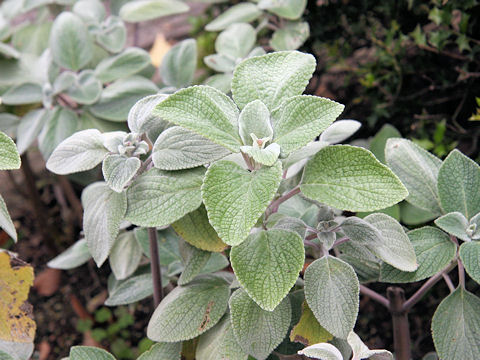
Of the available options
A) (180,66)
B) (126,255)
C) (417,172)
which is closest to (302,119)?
(417,172)

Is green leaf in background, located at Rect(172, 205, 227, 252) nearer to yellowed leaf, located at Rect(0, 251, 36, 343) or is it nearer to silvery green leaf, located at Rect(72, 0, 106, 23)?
yellowed leaf, located at Rect(0, 251, 36, 343)

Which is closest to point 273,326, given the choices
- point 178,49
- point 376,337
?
point 376,337

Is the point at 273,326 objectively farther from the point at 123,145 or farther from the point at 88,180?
the point at 88,180

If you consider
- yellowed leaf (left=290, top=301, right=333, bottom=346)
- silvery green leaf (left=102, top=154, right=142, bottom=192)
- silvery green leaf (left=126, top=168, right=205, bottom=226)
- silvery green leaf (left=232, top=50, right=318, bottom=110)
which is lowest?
yellowed leaf (left=290, top=301, right=333, bottom=346)

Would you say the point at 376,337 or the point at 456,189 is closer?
the point at 456,189

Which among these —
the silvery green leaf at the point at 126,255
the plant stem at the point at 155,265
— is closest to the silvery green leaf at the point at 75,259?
the silvery green leaf at the point at 126,255

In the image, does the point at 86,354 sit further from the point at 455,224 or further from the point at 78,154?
the point at 455,224

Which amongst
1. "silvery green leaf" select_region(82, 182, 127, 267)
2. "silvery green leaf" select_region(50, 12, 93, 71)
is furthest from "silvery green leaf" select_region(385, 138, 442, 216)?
"silvery green leaf" select_region(50, 12, 93, 71)
